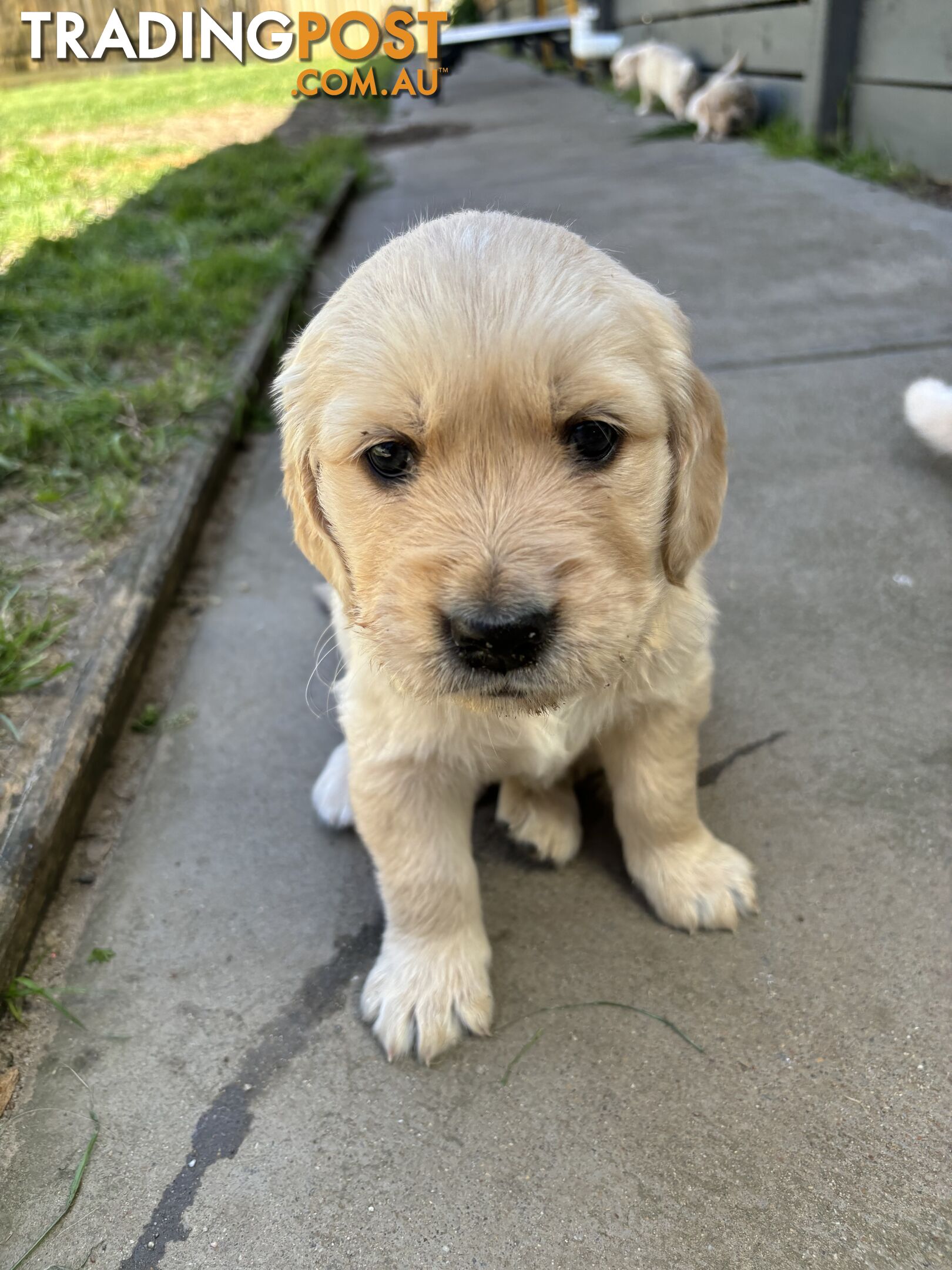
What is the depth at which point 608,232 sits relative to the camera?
6.50 metres

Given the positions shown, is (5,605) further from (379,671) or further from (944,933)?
(944,933)

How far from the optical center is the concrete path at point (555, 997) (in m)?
1.61

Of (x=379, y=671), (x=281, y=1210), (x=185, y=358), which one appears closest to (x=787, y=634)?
(x=379, y=671)

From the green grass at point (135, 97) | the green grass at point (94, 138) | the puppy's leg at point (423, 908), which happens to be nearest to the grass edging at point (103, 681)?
the puppy's leg at point (423, 908)

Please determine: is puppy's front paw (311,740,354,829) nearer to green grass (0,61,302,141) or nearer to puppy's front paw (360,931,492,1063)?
puppy's front paw (360,931,492,1063)

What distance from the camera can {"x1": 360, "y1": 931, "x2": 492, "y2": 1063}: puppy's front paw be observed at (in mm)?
1900

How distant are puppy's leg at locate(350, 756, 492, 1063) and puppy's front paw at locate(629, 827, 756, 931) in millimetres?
407

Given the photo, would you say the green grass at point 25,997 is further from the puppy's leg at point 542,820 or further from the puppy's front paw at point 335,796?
the puppy's leg at point 542,820

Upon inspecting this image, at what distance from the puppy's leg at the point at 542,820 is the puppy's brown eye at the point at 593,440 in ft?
2.88

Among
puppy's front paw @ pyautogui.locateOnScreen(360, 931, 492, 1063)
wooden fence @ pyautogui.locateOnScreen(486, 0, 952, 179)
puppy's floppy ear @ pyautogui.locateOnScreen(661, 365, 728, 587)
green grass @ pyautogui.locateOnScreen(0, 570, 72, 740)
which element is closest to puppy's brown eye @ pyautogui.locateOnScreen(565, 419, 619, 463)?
puppy's floppy ear @ pyautogui.locateOnScreen(661, 365, 728, 587)

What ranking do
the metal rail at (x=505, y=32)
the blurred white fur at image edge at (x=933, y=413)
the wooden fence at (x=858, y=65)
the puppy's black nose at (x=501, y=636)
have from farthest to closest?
the metal rail at (x=505, y=32), the wooden fence at (x=858, y=65), the blurred white fur at image edge at (x=933, y=413), the puppy's black nose at (x=501, y=636)

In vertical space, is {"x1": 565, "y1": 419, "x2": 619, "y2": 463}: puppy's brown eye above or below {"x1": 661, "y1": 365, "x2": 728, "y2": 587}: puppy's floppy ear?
above

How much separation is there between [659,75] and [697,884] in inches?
418

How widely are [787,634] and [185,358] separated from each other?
127 inches
